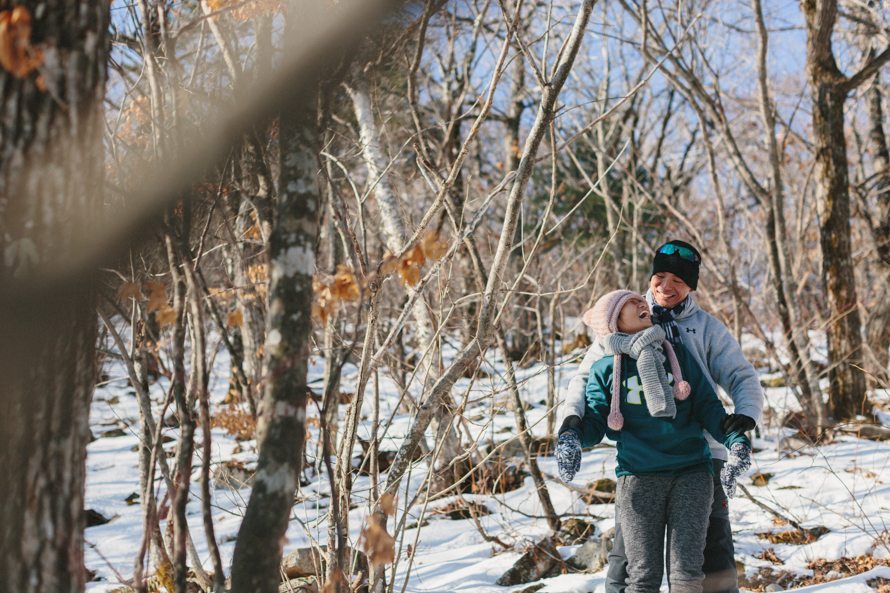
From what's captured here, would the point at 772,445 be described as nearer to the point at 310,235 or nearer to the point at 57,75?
the point at 310,235

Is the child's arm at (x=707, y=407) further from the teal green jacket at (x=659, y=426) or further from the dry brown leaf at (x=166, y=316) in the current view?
the dry brown leaf at (x=166, y=316)

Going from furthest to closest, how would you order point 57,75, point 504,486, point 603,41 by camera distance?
1. point 603,41
2. point 504,486
3. point 57,75

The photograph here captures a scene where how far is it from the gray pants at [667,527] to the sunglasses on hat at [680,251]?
0.84 m

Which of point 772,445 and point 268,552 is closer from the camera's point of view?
point 268,552

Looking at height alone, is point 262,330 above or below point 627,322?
above

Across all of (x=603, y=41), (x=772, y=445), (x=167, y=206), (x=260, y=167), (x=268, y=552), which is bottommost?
(x=772, y=445)

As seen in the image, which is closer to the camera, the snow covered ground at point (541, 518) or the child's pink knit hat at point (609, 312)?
the child's pink knit hat at point (609, 312)

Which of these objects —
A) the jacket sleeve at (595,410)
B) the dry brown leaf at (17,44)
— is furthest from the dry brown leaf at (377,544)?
the dry brown leaf at (17,44)

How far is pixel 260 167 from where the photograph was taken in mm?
2139

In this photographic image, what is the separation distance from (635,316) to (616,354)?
0.16 meters

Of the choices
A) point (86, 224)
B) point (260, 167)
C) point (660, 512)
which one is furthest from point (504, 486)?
point (86, 224)

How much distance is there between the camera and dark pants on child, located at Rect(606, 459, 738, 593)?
2621mm

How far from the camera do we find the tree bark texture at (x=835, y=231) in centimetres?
595

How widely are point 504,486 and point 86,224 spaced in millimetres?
4314
